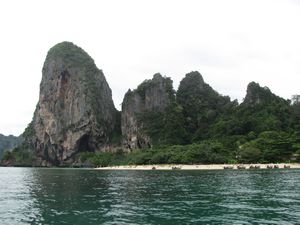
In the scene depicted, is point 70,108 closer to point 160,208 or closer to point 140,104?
point 140,104

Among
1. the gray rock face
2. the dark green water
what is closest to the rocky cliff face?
the gray rock face

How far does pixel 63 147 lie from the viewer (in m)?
166

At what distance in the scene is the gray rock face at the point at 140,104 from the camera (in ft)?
502

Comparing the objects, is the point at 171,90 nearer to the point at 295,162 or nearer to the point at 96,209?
the point at 295,162

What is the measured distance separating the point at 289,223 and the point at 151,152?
9785 cm

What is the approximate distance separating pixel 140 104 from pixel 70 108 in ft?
117

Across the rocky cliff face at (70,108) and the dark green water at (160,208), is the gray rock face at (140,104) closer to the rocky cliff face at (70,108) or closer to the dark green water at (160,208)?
the rocky cliff face at (70,108)

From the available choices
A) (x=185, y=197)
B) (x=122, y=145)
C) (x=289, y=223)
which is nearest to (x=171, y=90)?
(x=122, y=145)

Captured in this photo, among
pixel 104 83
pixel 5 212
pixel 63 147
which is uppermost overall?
pixel 104 83

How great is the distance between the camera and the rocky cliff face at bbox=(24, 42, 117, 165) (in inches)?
6452

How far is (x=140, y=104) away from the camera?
15850 centimetres

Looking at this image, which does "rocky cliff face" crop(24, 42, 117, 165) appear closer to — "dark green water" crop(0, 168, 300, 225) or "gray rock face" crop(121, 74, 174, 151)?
"gray rock face" crop(121, 74, 174, 151)

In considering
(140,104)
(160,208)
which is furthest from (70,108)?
(160,208)

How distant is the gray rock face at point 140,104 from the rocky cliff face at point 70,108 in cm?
1334
